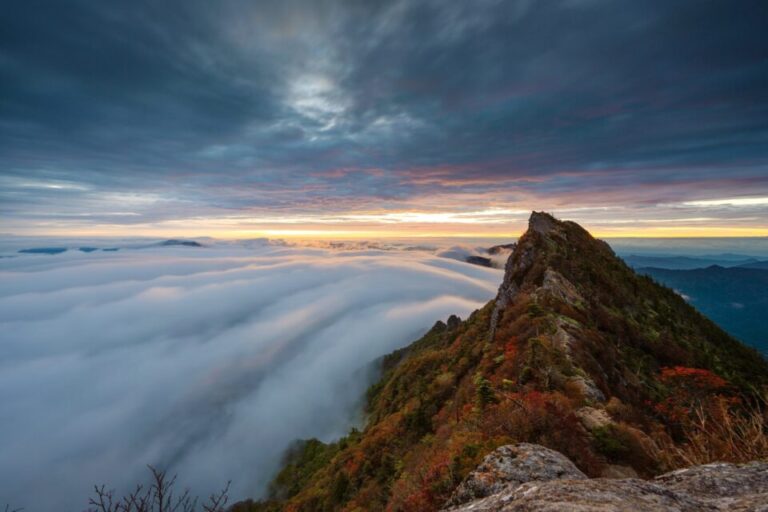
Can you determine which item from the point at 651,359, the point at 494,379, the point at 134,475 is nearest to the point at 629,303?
the point at 651,359

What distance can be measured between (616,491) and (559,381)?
9.88 m

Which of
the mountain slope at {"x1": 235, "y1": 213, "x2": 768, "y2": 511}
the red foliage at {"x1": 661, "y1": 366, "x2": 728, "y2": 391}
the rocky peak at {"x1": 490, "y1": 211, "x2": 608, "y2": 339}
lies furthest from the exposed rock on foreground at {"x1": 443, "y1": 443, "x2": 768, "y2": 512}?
the rocky peak at {"x1": 490, "y1": 211, "x2": 608, "y2": 339}

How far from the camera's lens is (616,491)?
547 centimetres

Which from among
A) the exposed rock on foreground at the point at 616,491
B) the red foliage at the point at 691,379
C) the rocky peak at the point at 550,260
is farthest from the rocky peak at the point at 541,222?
the exposed rock on foreground at the point at 616,491

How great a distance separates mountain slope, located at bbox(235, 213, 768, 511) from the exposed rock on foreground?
1.75 meters

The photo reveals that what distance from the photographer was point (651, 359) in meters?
22.2

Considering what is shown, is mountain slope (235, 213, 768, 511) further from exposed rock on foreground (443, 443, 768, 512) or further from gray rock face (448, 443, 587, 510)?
exposed rock on foreground (443, 443, 768, 512)

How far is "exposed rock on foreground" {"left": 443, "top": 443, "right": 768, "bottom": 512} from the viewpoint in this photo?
5.11 meters

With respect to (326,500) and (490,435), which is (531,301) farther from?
(326,500)

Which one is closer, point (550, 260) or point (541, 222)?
point (550, 260)

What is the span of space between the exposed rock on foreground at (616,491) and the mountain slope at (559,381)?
175 cm

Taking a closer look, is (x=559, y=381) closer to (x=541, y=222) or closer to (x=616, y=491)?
(x=616, y=491)

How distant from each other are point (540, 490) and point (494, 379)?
474 inches

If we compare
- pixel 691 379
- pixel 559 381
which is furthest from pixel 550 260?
pixel 559 381
